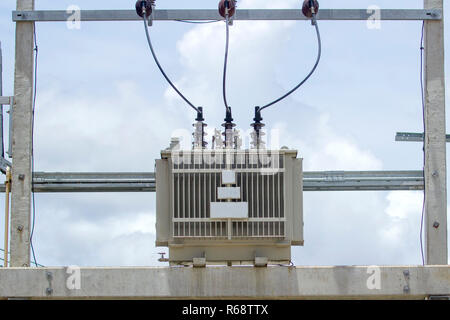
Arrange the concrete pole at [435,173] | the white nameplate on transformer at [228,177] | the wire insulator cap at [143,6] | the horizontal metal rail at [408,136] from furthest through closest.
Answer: the horizontal metal rail at [408,136], the wire insulator cap at [143,6], the concrete pole at [435,173], the white nameplate on transformer at [228,177]

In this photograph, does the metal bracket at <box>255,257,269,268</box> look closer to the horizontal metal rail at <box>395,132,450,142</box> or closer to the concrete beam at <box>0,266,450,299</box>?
the concrete beam at <box>0,266,450,299</box>

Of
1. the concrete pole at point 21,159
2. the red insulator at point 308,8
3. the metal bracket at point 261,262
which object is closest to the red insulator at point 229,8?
the red insulator at point 308,8

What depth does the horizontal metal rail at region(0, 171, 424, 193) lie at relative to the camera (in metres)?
15.5

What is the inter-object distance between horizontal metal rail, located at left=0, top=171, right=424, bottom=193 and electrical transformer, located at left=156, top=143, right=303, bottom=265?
8.30m

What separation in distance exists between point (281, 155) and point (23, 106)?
112 inches

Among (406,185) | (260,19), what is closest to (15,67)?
(260,19)

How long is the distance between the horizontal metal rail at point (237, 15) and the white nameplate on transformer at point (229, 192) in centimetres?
231

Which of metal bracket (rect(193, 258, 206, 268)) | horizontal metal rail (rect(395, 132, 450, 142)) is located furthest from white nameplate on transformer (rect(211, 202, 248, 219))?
horizontal metal rail (rect(395, 132, 450, 142))

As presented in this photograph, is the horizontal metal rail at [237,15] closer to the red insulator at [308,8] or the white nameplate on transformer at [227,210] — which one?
the red insulator at [308,8]

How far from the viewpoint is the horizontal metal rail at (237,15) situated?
8.65m

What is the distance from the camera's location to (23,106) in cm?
855

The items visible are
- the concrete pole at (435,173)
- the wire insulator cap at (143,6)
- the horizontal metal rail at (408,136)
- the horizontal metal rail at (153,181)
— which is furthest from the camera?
the horizontal metal rail at (408,136)

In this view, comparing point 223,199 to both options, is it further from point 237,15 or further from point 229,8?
point 237,15
